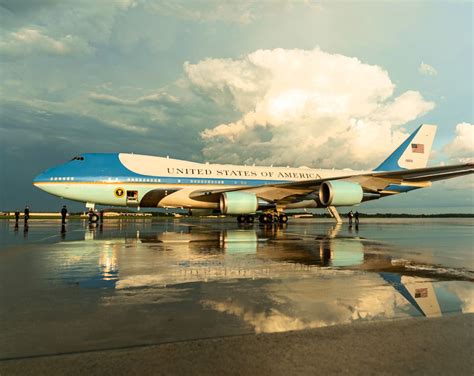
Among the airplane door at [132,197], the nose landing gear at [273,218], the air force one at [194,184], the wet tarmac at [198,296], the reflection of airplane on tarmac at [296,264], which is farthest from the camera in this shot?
the nose landing gear at [273,218]

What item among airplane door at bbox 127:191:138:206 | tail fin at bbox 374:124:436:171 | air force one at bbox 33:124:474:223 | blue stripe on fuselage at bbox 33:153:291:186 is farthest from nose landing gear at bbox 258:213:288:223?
tail fin at bbox 374:124:436:171

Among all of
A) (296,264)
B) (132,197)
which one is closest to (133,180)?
(132,197)

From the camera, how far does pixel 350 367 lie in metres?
2.65

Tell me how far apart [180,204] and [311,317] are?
21421 millimetres

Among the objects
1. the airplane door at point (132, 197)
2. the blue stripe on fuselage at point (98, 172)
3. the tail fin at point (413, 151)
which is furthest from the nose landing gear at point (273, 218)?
the tail fin at point (413, 151)

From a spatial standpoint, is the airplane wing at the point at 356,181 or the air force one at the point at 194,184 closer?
the airplane wing at the point at 356,181

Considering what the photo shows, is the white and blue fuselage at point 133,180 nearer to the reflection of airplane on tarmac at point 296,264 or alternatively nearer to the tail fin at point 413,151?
the reflection of airplane on tarmac at point 296,264

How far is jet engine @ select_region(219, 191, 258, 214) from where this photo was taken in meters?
21.8

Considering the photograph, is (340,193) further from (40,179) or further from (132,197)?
(40,179)

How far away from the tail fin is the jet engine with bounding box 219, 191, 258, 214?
16.2 m

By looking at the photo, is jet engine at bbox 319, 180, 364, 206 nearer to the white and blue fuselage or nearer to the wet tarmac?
the white and blue fuselage

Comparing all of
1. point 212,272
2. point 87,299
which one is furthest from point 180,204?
point 87,299

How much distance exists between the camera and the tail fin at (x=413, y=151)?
32.4 m

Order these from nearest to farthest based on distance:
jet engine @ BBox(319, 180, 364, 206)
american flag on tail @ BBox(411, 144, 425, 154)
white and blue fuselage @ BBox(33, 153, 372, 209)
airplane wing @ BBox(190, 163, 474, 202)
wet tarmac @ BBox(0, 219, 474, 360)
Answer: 1. wet tarmac @ BBox(0, 219, 474, 360)
2. jet engine @ BBox(319, 180, 364, 206)
3. airplane wing @ BBox(190, 163, 474, 202)
4. white and blue fuselage @ BBox(33, 153, 372, 209)
5. american flag on tail @ BBox(411, 144, 425, 154)
